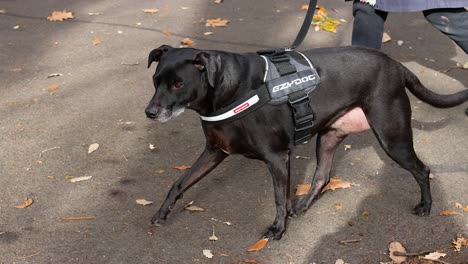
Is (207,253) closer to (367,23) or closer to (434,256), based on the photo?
(434,256)

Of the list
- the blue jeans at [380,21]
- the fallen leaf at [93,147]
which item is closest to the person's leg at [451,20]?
the blue jeans at [380,21]

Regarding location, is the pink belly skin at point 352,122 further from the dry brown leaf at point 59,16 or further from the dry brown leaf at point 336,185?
the dry brown leaf at point 59,16

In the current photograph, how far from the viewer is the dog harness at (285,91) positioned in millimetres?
4148

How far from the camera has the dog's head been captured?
3.94m

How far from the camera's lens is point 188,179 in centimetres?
464

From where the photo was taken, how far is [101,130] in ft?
19.5

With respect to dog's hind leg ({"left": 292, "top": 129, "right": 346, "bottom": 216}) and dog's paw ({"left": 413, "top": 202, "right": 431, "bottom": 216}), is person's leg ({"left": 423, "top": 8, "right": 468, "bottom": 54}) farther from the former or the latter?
dog's paw ({"left": 413, "top": 202, "right": 431, "bottom": 216})

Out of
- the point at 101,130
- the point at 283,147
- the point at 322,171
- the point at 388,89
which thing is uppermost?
the point at 388,89

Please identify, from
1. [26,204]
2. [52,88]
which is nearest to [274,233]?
[26,204]

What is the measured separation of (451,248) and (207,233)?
1.57 meters

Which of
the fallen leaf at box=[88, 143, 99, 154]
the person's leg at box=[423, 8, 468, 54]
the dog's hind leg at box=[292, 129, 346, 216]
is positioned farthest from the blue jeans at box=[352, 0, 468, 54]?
the fallen leaf at box=[88, 143, 99, 154]

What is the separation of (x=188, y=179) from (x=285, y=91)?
952mm

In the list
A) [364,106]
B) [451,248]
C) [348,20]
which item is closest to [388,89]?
[364,106]

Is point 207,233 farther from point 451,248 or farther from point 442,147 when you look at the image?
point 442,147
